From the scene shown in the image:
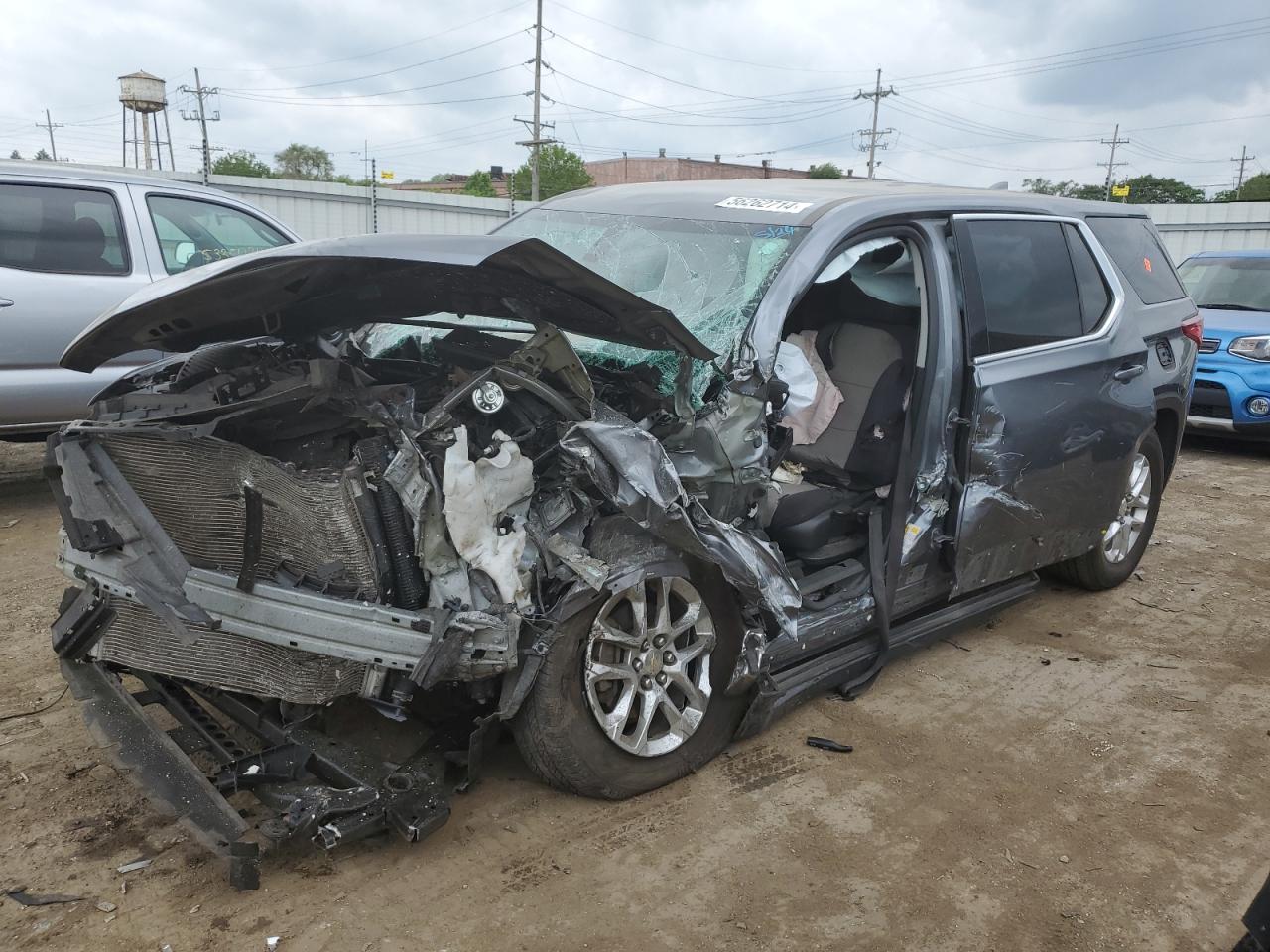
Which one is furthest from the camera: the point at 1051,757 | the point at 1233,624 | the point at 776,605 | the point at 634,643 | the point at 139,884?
the point at 1233,624

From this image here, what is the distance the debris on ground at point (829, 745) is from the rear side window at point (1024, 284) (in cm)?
164

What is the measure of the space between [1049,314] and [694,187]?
5.38 ft

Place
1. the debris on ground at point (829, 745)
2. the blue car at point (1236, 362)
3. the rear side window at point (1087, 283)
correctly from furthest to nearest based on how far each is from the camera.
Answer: the blue car at point (1236, 362) < the rear side window at point (1087, 283) < the debris on ground at point (829, 745)

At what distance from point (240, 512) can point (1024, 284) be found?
3237 millimetres

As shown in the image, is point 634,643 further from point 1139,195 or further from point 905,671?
point 1139,195

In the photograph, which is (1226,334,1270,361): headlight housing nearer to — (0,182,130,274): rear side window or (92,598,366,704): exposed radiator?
(92,598,366,704): exposed radiator

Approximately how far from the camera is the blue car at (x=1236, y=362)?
847cm

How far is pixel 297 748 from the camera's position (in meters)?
2.62

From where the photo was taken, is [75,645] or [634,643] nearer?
[75,645]

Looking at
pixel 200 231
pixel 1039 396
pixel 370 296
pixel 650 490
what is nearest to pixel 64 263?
pixel 200 231

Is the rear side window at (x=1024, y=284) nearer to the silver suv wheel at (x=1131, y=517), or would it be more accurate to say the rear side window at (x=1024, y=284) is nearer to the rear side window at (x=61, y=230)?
the silver suv wheel at (x=1131, y=517)

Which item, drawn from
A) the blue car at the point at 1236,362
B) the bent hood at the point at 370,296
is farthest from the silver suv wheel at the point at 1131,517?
the blue car at the point at 1236,362

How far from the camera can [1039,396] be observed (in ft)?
12.8

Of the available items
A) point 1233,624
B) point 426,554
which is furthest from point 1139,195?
point 426,554
